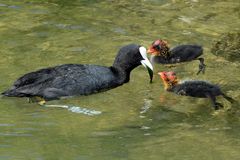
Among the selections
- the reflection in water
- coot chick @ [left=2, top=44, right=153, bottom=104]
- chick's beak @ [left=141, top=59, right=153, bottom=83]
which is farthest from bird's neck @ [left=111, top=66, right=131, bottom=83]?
the reflection in water

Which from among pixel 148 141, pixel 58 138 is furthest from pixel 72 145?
pixel 148 141

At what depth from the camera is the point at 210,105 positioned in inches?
391

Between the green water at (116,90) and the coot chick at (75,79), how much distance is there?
0.14 m

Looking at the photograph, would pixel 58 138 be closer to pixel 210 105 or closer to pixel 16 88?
pixel 16 88

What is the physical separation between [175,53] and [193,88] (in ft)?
5.49

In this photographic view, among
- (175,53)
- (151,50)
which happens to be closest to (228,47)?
(175,53)

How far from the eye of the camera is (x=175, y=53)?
1149 centimetres

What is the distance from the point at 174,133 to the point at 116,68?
209 cm

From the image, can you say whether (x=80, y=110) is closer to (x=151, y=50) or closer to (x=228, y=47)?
(x=151, y=50)

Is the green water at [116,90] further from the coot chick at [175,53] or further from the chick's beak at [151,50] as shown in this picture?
the chick's beak at [151,50]

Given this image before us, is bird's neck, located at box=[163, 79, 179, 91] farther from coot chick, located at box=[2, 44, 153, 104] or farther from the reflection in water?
the reflection in water

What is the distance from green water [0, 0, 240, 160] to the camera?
8203 millimetres

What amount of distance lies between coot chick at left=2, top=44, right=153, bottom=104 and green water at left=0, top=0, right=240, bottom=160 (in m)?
0.14

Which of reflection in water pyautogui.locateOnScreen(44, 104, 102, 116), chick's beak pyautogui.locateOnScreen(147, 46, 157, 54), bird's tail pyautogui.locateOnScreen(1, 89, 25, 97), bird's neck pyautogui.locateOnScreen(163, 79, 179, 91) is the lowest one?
reflection in water pyautogui.locateOnScreen(44, 104, 102, 116)
